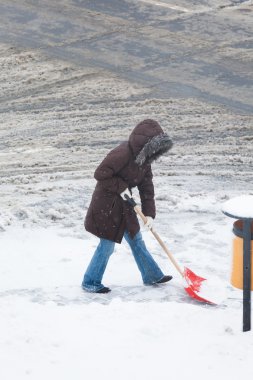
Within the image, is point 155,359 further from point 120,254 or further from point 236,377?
point 120,254

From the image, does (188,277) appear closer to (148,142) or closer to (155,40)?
(148,142)

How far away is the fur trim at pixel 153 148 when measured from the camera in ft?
20.2

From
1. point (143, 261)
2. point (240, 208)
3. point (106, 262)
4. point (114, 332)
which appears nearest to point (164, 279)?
point (143, 261)

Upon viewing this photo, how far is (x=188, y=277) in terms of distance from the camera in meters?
6.57

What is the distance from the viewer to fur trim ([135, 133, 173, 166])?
20.2 ft

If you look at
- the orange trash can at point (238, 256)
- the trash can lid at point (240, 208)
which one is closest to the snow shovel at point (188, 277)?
the orange trash can at point (238, 256)

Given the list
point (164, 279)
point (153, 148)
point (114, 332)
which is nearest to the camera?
point (114, 332)

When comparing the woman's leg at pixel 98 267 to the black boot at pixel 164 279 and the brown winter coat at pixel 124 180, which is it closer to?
the brown winter coat at pixel 124 180

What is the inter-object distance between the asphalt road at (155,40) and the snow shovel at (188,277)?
16.9 feet

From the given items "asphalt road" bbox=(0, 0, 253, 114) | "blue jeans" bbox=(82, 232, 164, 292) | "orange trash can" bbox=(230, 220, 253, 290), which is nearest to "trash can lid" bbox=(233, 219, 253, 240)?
"orange trash can" bbox=(230, 220, 253, 290)

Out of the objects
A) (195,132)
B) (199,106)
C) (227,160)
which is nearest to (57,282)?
(227,160)

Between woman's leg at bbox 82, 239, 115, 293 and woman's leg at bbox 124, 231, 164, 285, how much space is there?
0.19 meters

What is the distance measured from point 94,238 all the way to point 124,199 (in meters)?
1.36

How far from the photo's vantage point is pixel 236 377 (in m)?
4.89
